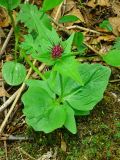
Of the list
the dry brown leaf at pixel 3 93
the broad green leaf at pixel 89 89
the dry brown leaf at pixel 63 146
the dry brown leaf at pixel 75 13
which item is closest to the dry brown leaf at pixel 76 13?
the dry brown leaf at pixel 75 13

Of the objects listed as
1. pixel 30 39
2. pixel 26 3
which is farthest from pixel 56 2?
pixel 26 3

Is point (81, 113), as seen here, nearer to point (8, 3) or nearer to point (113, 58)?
point (113, 58)

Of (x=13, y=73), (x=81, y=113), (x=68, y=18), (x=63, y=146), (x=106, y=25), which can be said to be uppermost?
(x=68, y=18)

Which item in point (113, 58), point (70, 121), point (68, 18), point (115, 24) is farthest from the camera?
point (115, 24)

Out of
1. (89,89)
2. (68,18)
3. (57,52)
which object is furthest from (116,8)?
(57,52)

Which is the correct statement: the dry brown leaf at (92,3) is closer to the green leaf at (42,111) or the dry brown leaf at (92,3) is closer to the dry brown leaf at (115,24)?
the dry brown leaf at (115,24)

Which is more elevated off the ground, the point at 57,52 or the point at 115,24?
the point at 57,52

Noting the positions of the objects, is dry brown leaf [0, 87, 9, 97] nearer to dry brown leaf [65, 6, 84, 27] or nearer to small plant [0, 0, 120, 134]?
small plant [0, 0, 120, 134]

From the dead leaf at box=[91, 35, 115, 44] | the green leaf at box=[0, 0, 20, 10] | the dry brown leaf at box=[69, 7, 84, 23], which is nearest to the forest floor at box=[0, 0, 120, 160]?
the dead leaf at box=[91, 35, 115, 44]
